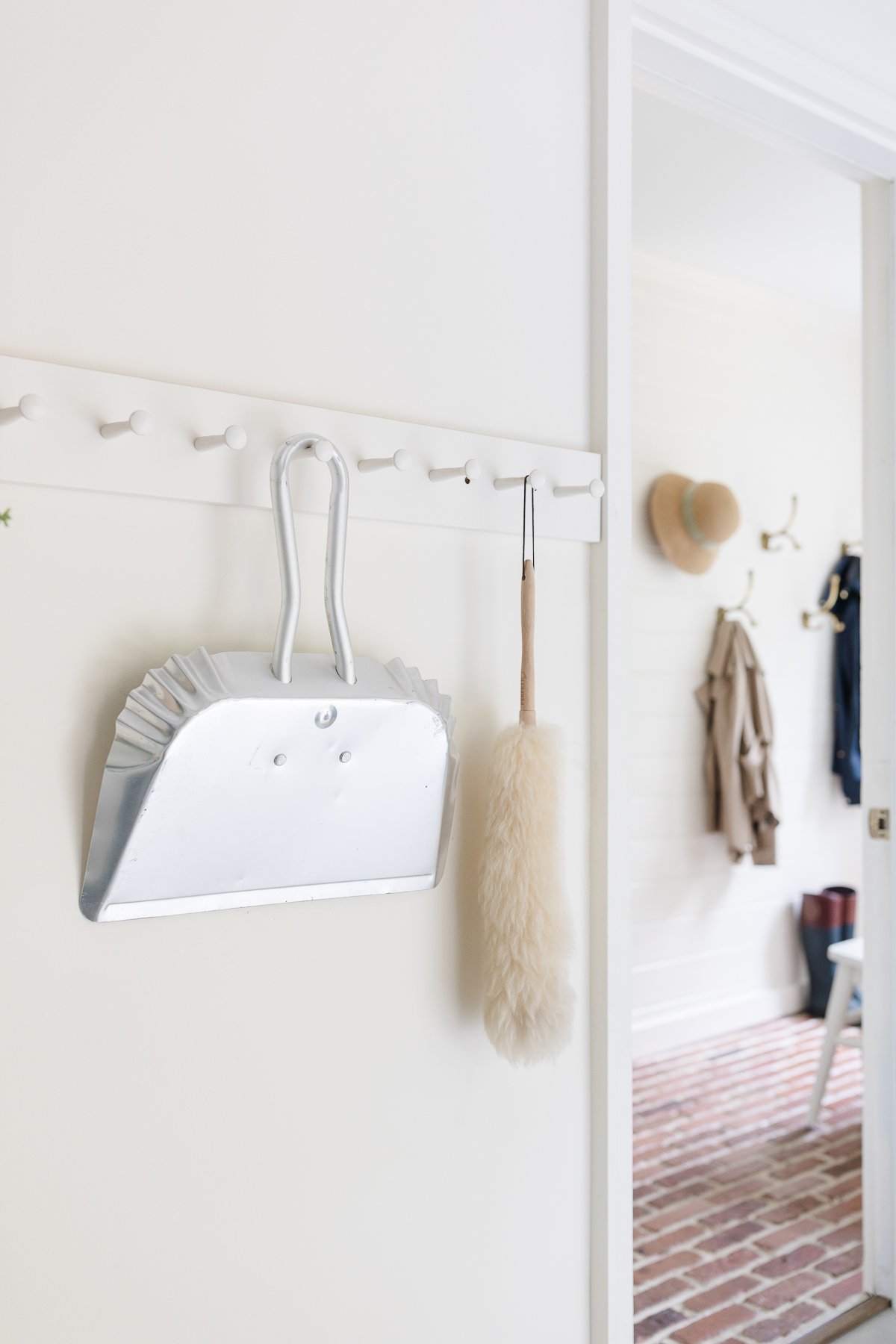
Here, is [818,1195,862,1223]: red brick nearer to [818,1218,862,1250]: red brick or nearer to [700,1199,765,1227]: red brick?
[818,1218,862,1250]: red brick

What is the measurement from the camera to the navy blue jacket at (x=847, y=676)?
4.02 metres

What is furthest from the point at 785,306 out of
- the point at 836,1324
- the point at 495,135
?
the point at 836,1324

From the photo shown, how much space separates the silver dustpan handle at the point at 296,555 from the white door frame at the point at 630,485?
410 mm

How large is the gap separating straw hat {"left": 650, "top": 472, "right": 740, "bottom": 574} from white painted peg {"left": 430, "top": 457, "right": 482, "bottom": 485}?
2251mm

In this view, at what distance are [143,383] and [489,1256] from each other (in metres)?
1.01

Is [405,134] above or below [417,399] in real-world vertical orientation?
above

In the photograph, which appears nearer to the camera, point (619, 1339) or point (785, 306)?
point (619, 1339)

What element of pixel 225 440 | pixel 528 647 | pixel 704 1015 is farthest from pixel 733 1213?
pixel 225 440

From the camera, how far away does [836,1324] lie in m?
1.86

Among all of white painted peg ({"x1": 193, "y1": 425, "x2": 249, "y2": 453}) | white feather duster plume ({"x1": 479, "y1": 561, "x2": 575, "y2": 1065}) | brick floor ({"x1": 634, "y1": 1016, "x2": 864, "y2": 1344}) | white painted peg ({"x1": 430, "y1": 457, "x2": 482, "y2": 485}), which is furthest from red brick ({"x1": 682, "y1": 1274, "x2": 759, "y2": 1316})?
white painted peg ({"x1": 193, "y1": 425, "x2": 249, "y2": 453})

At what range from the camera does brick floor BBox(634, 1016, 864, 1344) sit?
1.98 metres

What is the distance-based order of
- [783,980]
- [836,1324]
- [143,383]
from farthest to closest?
1. [783,980]
2. [836,1324]
3. [143,383]

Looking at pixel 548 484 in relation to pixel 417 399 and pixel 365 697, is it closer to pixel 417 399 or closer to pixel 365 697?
pixel 417 399

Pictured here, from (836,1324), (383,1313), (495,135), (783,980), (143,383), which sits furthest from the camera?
(783,980)
